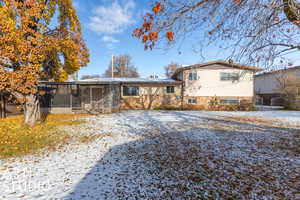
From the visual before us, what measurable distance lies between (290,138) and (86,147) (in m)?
8.15

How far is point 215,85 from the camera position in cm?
1532

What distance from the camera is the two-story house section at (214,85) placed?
49.8 feet

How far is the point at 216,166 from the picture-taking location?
336cm

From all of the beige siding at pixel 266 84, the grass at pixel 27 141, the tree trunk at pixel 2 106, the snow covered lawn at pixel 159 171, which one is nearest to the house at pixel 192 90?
the tree trunk at pixel 2 106

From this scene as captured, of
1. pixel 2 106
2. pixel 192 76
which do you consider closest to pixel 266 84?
pixel 192 76

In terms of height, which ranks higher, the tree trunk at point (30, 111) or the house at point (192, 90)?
the house at point (192, 90)

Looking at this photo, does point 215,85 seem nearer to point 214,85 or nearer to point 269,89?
point 214,85

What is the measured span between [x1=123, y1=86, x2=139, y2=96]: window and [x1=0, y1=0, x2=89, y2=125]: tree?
707cm

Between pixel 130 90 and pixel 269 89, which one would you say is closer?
pixel 130 90

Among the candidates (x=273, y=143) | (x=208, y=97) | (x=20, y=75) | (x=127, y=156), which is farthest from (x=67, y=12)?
(x=208, y=97)

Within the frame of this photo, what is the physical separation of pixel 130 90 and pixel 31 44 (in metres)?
9.69

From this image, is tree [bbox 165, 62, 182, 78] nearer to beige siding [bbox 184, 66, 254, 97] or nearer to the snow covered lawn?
beige siding [bbox 184, 66, 254, 97]

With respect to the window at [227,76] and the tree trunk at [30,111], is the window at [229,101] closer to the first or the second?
the window at [227,76]

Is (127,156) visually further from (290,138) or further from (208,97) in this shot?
(208,97)
